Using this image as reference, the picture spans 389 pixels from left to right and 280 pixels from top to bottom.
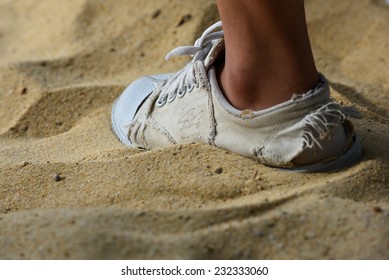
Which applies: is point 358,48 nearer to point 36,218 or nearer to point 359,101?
point 359,101

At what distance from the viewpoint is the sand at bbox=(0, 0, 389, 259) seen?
4.20 ft

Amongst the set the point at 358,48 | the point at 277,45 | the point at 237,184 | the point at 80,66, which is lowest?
the point at 358,48

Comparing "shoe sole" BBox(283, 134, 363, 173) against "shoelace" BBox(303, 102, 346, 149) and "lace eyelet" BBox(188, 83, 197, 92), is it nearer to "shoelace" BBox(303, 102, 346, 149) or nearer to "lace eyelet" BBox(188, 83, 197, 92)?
"shoelace" BBox(303, 102, 346, 149)

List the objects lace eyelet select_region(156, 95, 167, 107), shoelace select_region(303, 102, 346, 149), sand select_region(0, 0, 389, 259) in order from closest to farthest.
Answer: sand select_region(0, 0, 389, 259)
shoelace select_region(303, 102, 346, 149)
lace eyelet select_region(156, 95, 167, 107)

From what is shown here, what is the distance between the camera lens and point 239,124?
158 centimetres

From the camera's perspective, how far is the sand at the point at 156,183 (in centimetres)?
128

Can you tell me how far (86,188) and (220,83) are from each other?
0.41m

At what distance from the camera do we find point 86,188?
158 centimetres

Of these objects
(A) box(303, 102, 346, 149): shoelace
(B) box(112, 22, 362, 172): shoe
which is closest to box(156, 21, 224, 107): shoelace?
(B) box(112, 22, 362, 172): shoe

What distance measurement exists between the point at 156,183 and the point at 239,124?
238 millimetres

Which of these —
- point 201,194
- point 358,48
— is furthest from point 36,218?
point 358,48

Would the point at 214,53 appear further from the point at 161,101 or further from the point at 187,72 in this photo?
the point at 161,101

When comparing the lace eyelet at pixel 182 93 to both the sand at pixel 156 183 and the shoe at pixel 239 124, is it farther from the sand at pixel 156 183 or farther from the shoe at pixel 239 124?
the sand at pixel 156 183

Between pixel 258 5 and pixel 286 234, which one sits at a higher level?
Result: pixel 258 5
